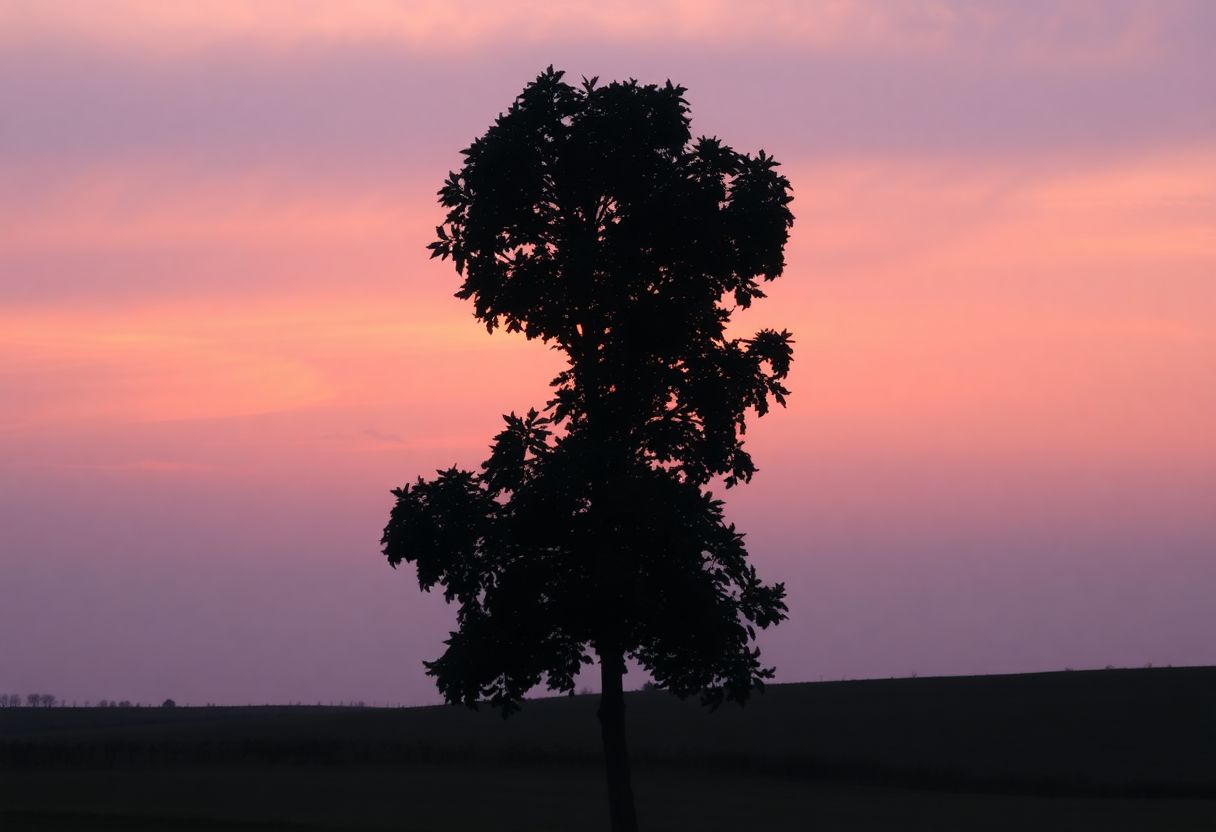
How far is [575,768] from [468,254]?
102 feet

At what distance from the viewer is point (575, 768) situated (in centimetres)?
5641

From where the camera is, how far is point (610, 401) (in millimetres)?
30094

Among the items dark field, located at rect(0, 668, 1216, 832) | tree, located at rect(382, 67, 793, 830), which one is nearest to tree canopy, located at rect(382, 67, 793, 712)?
tree, located at rect(382, 67, 793, 830)

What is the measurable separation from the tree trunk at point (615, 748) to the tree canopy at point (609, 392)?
0.38 meters

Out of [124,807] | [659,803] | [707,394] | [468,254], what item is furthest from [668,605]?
[124,807]

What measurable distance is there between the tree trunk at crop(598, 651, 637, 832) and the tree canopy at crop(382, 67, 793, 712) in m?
0.38

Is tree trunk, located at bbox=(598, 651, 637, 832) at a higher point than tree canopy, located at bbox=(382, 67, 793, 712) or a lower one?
lower

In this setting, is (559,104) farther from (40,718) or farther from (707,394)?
(40,718)

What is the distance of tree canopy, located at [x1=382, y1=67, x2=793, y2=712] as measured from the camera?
2883 cm

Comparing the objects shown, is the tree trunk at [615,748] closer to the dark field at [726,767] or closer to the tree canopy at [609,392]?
the tree canopy at [609,392]

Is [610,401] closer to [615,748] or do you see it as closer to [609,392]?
[609,392]

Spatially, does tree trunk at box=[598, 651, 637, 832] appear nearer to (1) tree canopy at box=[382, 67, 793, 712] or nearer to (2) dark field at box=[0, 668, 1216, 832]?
(1) tree canopy at box=[382, 67, 793, 712]

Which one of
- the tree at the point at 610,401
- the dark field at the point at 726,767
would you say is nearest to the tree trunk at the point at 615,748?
the tree at the point at 610,401

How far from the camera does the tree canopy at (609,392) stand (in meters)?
28.8
